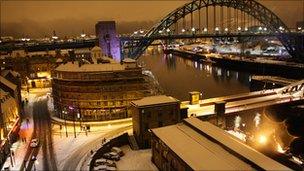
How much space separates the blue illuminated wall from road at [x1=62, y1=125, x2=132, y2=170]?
37869 mm

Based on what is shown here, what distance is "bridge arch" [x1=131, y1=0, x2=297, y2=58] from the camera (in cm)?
10075

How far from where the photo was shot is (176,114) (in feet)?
130

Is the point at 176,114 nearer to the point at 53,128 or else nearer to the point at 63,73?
the point at 53,128

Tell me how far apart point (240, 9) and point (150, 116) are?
8902cm

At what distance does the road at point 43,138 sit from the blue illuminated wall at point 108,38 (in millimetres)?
25588

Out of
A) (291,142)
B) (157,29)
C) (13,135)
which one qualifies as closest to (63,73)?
(13,135)

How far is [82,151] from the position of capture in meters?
34.4

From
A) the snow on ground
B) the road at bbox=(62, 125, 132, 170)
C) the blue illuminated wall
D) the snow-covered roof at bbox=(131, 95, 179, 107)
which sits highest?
the blue illuminated wall

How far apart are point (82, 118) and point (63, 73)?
8.17 m

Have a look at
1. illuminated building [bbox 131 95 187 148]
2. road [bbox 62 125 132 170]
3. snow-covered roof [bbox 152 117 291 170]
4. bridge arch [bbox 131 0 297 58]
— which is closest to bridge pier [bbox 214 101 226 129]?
illuminated building [bbox 131 95 187 148]

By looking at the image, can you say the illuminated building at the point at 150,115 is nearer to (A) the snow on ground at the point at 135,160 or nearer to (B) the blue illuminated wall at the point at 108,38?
(A) the snow on ground at the point at 135,160

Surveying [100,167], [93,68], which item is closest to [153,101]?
[100,167]

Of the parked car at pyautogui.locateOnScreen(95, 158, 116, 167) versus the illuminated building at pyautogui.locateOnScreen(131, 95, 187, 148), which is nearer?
the parked car at pyautogui.locateOnScreen(95, 158, 116, 167)

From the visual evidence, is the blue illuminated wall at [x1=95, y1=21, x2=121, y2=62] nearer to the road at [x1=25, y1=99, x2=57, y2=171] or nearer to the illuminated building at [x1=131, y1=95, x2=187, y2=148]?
the road at [x1=25, y1=99, x2=57, y2=171]
